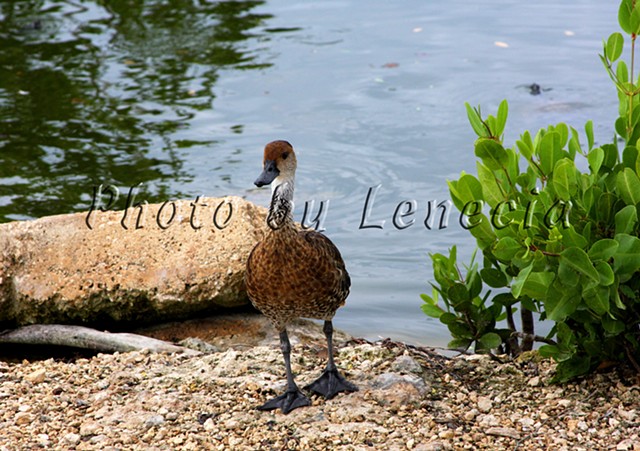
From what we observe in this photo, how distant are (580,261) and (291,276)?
1405 millimetres

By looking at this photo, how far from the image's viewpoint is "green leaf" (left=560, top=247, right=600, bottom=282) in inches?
150

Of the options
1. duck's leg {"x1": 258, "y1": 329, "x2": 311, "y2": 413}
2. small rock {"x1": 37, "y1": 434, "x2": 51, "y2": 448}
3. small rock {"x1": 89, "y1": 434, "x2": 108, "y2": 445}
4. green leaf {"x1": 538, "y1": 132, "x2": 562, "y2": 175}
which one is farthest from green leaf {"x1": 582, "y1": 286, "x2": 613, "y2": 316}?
small rock {"x1": 37, "y1": 434, "x2": 51, "y2": 448}

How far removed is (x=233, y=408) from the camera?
4.46 meters

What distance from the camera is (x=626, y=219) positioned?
4090 mm

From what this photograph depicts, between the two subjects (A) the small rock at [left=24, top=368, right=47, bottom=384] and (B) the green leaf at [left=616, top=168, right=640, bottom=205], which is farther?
(A) the small rock at [left=24, top=368, right=47, bottom=384]

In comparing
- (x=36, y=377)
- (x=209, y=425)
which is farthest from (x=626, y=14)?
(x=36, y=377)

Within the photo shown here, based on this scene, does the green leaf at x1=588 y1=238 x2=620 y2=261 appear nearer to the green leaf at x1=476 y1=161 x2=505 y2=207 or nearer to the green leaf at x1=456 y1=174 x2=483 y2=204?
the green leaf at x1=476 y1=161 x2=505 y2=207

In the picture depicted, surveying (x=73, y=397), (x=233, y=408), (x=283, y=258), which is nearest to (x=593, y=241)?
(x=283, y=258)

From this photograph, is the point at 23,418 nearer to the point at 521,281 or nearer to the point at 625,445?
the point at 521,281

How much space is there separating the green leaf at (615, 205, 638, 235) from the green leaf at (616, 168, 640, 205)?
96mm

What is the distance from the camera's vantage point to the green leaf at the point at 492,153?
4254mm

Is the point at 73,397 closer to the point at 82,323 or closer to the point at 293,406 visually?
the point at 293,406

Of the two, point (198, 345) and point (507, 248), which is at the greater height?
point (507, 248)

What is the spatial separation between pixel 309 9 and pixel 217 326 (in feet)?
27.4
